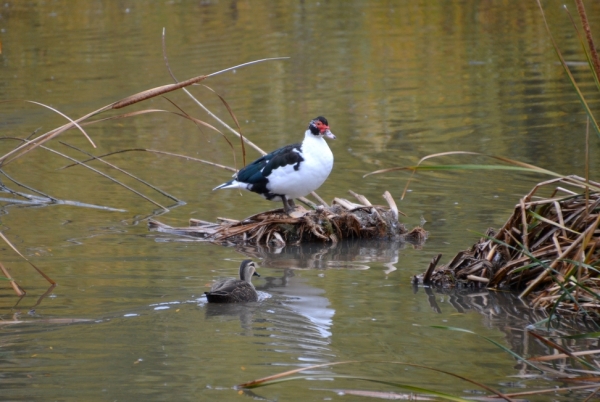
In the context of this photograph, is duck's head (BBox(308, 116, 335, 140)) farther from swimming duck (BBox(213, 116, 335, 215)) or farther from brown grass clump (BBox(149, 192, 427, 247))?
brown grass clump (BBox(149, 192, 427, 247))

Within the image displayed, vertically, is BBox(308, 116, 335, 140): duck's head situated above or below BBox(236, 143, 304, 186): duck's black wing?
above

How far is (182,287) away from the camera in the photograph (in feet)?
20.7

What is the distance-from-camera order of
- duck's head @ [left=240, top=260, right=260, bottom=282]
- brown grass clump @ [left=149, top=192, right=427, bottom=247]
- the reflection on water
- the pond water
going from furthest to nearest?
brown grass clump @ [left=149, top=192, right=427, bottom=247]
the reflection on water
duck's head @ [left=240, top=260, right=260, bottom=282]
the pond water

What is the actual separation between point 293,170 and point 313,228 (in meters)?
0.50

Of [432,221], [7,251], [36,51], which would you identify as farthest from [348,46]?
[7,251]

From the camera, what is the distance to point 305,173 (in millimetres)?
7906

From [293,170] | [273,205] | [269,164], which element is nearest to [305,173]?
[293,170]

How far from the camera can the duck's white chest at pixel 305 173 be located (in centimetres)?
791

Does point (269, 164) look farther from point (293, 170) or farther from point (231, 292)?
point (231, 292)

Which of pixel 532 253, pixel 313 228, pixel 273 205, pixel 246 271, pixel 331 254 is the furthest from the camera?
pixel 273 205

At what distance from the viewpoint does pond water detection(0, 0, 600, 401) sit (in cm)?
476

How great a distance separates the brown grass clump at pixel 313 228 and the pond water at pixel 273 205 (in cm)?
18

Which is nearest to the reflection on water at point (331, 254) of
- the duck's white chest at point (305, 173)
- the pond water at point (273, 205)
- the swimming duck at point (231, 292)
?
the pond water at point (273, 205)

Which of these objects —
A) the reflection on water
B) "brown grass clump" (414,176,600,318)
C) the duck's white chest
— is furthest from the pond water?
the duck's white chest
